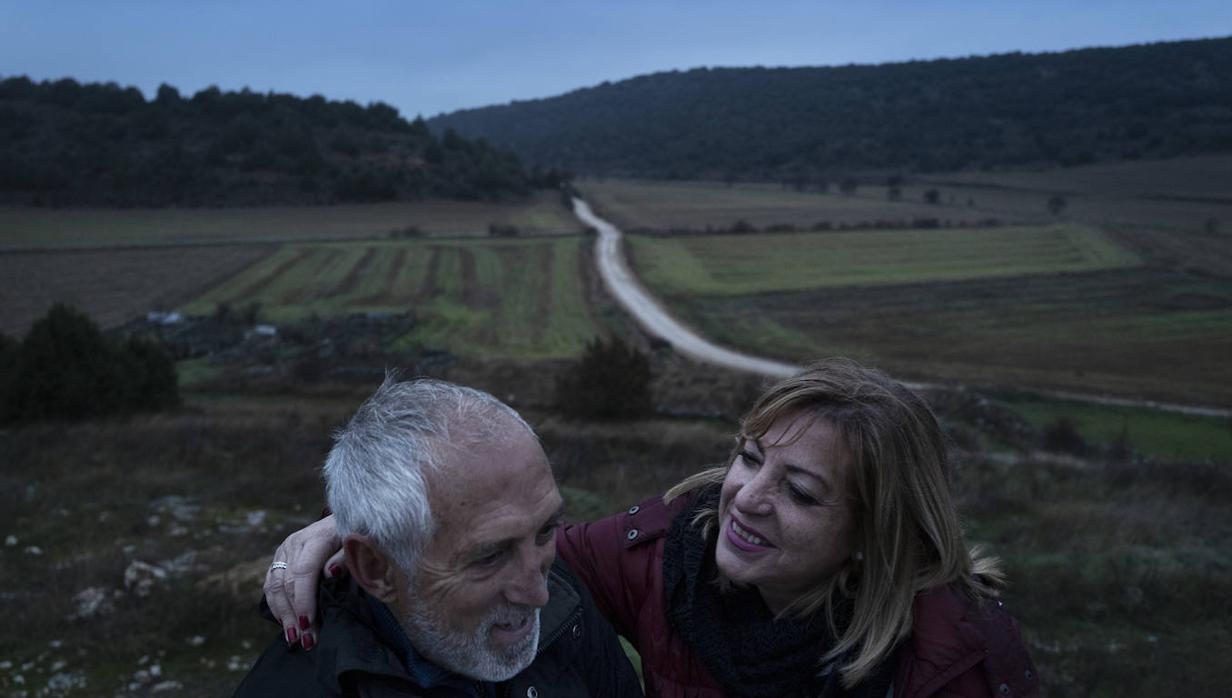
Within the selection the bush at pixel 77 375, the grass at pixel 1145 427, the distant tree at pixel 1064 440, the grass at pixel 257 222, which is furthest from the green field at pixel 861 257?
→ the bush at pixel 77 375

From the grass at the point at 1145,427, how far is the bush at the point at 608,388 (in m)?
9.76

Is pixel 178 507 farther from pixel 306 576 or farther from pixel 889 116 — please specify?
pixel 889 116

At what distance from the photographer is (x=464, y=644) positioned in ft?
6.20

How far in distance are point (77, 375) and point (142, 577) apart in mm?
14102

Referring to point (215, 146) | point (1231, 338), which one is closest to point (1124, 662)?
point (1231, 338)

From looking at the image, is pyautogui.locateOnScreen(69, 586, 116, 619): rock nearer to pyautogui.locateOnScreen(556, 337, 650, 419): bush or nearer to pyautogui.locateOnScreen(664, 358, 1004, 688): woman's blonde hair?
pyautogui.locateOnScreen(664, 358, 1004, 688): woman's blonde hair

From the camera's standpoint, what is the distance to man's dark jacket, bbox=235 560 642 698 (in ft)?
5.75

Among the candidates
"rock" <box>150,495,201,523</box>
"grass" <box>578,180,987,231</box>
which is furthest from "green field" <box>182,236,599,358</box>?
"rock" <box>150,495,201,523</box>

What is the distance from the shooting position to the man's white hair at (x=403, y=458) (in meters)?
1.77

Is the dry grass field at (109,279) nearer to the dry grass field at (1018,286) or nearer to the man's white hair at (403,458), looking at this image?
the dry grass field at (1018,286)

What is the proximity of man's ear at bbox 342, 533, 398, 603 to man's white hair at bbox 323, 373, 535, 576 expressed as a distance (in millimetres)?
23

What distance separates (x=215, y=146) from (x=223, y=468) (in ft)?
223

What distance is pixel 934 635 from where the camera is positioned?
2018mm

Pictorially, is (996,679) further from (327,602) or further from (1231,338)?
(1231,338)
